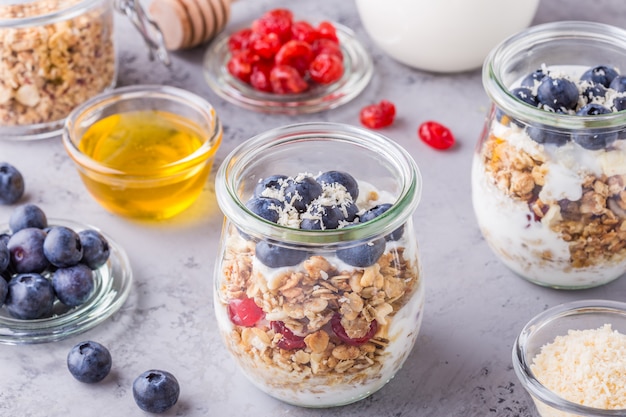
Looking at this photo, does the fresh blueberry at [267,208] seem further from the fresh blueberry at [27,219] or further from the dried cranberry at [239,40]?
the dried cranberry at [239,40]

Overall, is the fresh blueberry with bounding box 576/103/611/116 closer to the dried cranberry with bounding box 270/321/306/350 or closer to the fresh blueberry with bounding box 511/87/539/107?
the fresh blueberry with bounding box 511/87/539/107

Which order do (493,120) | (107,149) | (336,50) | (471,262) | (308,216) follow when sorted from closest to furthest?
(308,216) → (493,120) → (471,262) → (107,149) → (336,50)

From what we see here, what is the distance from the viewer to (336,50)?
187cm

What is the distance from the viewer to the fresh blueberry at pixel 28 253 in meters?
1.33

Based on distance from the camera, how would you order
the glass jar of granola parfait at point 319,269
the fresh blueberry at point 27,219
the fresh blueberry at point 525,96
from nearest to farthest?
1. the glass jar of granola parfait at point 319,269
2. the fresh blueberry at point 525,96
3. the fresh blueberry at point 27,219

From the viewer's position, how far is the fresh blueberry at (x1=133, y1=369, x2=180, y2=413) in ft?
3.87

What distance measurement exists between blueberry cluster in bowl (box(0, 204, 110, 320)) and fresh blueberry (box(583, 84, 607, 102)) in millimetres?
739

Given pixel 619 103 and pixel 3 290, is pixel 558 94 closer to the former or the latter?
pixel 619 103

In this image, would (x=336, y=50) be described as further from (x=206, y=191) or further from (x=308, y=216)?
(x=308, y=216)

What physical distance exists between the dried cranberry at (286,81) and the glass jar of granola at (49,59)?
316 millimetres

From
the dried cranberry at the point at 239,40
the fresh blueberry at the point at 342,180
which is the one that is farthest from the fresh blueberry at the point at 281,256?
the dried cranberry at the point at 239,40

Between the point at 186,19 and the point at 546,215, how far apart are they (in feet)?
3.09

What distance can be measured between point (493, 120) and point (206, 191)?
1.81 ft

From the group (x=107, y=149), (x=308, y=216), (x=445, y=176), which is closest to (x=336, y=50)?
(x=445, y=176)
